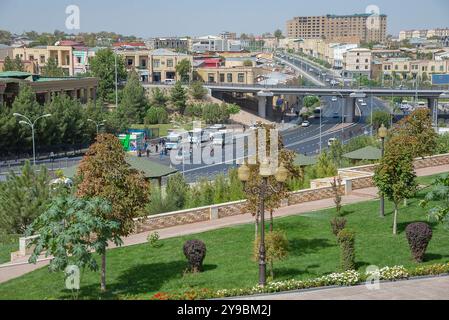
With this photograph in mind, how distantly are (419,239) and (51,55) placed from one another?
9523 cm

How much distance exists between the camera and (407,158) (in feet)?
70.0

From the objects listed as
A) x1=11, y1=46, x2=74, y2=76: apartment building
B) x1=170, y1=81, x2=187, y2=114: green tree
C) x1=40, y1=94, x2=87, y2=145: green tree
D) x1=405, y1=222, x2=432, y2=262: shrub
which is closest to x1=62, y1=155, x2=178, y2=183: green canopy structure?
x1=405, y1=222, x2=432, y2=262: shrub

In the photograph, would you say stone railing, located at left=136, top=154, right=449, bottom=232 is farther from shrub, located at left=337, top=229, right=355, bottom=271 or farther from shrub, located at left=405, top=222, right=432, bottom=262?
shrub, located at left=405, top=222, right=432, bottom=262

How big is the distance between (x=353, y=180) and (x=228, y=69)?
78.8 meters

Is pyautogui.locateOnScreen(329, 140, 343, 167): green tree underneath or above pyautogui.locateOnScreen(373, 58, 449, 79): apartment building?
underneath

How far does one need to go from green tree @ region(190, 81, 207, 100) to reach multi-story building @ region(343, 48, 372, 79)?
Result: 200 ft

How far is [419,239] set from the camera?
60.0 ft

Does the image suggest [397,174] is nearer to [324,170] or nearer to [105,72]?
[324,170]

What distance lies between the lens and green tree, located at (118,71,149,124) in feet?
253

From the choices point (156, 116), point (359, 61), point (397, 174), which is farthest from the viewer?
point (359, 61)

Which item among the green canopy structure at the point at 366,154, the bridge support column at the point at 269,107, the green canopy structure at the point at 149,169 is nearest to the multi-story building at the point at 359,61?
the bridge support column at the point at 269,107

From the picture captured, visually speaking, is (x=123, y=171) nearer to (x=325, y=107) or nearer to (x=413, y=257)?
(x=413, y=257)

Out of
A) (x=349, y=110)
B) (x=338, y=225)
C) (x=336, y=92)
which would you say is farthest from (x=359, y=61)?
(x=338, y=225)
